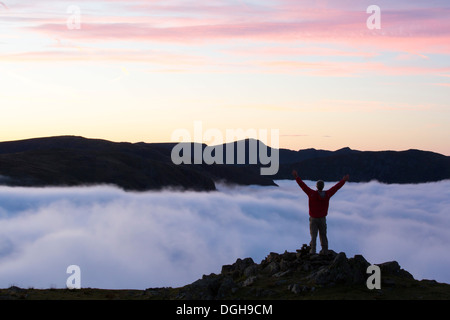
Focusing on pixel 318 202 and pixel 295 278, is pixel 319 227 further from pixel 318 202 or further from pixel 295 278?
pixel 295 278

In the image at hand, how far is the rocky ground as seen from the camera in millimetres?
22078

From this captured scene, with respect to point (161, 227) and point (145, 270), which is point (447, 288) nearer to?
point (145, 270)

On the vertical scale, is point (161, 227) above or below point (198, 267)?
above

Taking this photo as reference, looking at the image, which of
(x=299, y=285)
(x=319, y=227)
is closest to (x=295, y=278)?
(x=299, y=285)

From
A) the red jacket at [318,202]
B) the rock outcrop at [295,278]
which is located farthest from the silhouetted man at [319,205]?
the rock outcrop at [295,278]

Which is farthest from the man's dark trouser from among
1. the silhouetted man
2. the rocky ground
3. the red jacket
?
the rocky ground

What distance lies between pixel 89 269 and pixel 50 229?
4279 centimetres

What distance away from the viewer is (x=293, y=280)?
23.7 m

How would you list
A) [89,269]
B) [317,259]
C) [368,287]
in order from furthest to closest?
[89,269], [317,259], [368,287]

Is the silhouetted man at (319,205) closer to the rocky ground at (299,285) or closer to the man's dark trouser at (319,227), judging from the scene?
the man's dark trouser at (319,227)

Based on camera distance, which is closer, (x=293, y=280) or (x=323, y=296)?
(x=323, y=296)

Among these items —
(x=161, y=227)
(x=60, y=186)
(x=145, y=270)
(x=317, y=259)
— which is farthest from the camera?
(x=161, y=227)
